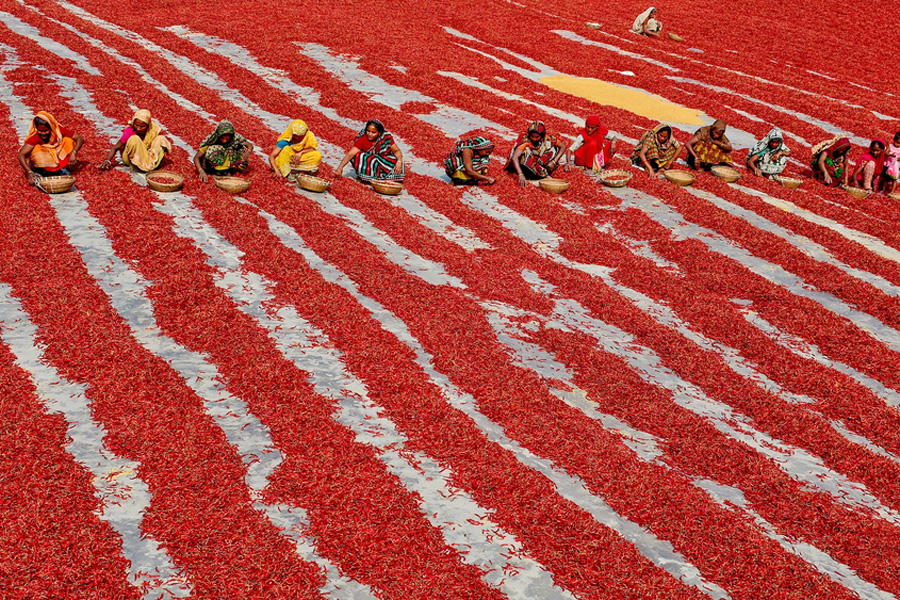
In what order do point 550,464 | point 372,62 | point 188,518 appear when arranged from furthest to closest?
point 372,62 → point 550,464 → point 188,518

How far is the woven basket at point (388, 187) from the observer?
14688 millimetres

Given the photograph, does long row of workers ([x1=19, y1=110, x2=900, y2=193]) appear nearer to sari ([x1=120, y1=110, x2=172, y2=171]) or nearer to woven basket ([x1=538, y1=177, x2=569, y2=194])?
sari ([x1=120, y1=110, x2=172, y2=171])

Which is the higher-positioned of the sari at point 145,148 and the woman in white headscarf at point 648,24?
the woman in white headscarf at point 648,24

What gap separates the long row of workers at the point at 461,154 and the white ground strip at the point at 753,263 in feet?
5.37

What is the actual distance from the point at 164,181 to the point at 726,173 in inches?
505

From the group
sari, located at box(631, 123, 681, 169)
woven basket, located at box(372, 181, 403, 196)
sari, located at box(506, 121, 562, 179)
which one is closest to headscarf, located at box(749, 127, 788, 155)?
sari, located at box(631, 123, 681, 169)

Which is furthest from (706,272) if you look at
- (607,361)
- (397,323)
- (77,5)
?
(77,5)

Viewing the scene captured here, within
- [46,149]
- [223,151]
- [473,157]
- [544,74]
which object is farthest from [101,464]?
[544,74]

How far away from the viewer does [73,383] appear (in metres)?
7.85

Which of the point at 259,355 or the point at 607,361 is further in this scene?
the point at 607,361

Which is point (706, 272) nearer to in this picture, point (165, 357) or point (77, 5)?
point (165, 357)

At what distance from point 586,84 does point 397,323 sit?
20296 millimetres

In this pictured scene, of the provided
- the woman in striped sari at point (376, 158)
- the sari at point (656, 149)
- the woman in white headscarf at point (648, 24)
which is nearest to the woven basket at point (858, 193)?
the sari at point (656, 149)

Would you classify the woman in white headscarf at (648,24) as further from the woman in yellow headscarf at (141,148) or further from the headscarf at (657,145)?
the woman in yellow headscarf at (141,148)
